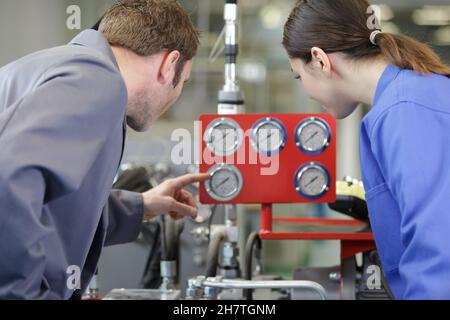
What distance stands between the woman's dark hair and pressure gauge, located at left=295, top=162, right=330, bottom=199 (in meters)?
0.35

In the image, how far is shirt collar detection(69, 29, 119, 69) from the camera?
4.33 ft

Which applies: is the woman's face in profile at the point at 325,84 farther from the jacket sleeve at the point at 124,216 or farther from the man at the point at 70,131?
the jacket sleeve at the point at 124,216

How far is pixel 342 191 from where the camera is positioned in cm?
191

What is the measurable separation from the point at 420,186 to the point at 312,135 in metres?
0.61

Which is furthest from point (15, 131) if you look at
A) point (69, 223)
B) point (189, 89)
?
point (189, 89)

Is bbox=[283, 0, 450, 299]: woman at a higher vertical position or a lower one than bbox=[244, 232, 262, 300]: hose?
higher

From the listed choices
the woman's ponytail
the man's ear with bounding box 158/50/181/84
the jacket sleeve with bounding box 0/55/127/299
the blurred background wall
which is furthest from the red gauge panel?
the blurred background wall

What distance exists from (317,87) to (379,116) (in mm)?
336

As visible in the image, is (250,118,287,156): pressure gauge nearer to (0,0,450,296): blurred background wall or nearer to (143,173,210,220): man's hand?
(143,173,210,220): man's hand

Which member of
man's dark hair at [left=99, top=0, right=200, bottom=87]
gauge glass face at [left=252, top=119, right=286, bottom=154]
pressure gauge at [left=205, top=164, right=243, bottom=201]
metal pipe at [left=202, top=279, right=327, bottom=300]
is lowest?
metal pipe at [left=202, top=279, right=327, bottom=300]

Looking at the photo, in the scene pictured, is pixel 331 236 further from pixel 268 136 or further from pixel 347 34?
pixel 347 34

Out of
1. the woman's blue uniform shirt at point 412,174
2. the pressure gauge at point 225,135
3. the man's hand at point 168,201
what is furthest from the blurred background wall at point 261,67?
the woman's blue uniform shirt at point 412,174

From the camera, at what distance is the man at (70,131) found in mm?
951
